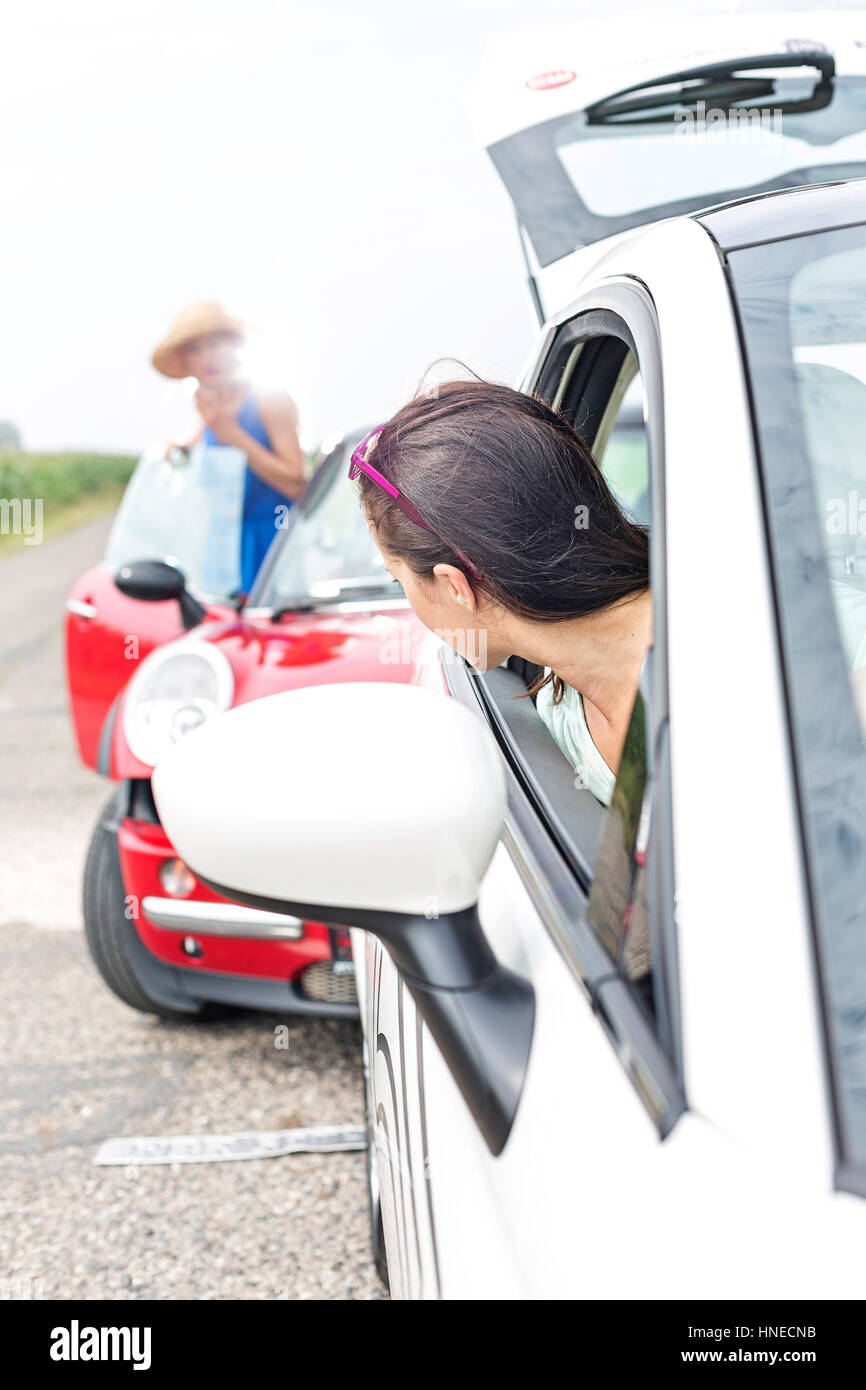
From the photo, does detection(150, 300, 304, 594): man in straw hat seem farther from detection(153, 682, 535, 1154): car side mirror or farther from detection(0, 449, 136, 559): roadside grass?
detection(0, 449, 136, 559): roadside grass

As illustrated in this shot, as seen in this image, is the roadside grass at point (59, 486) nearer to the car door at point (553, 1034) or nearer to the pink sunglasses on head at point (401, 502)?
the pink sunglasses on head at point (401, 502)

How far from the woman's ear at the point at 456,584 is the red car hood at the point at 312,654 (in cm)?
128

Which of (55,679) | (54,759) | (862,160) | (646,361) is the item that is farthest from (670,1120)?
(55,679)

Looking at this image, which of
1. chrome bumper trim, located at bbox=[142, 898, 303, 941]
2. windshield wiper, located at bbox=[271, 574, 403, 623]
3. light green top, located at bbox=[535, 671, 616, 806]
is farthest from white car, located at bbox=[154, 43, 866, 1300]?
windshield wiper, located at bbox=[271, 574, 403, 623]

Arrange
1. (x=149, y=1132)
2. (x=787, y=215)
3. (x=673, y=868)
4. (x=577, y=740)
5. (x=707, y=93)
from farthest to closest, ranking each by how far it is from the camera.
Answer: (x=149, y=1132) → (x=707, y=93) → (x=577, y=740) → (x=787, y=215) → (x=673, y=868)

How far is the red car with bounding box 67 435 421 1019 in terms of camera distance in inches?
107

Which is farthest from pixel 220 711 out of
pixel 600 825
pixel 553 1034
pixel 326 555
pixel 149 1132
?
pixel 553 1034

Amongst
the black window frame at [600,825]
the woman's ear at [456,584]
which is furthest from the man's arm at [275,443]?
the woman's ear at [456,584]

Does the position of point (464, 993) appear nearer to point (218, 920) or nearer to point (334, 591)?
point (218, 920)

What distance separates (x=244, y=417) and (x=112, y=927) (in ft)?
5.81

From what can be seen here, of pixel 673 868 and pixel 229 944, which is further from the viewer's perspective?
pixel 229 944

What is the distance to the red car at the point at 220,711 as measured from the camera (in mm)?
2721

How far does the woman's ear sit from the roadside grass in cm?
2098

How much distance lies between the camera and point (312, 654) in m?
2.84
